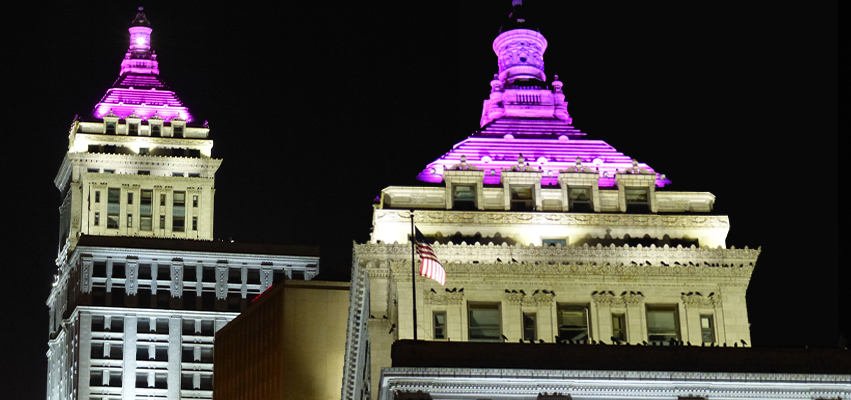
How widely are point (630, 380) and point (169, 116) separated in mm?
114286

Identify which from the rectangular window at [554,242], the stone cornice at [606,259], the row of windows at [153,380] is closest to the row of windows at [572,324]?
the stone cornice at [606,259]

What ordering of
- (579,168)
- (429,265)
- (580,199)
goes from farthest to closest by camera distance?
1. (579,168)
2. (580,199)
3. (429,265)

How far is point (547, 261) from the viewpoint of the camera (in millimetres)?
102812

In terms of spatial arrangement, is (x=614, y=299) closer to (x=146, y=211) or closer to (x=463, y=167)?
(x=463, y=167)

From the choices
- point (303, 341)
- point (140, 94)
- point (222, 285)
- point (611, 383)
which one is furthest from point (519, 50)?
point (140, 94)

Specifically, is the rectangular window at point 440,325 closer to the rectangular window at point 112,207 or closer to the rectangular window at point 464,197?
the rectangular window at point 464,197

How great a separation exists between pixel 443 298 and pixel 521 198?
10.4 m

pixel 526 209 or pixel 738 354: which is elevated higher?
pixel 526 209

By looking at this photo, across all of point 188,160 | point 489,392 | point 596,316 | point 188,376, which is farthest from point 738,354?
point 188,160

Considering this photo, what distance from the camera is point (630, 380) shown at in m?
81.2

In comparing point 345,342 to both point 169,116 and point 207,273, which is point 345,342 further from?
point 169,116

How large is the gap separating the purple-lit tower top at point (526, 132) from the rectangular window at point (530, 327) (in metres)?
10.7

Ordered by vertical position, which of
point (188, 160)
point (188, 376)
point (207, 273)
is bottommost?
point (188, 376)

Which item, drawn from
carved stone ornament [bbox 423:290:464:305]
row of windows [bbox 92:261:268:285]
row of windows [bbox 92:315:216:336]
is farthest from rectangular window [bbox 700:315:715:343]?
row of windows [bbox 92:315:216:336]
